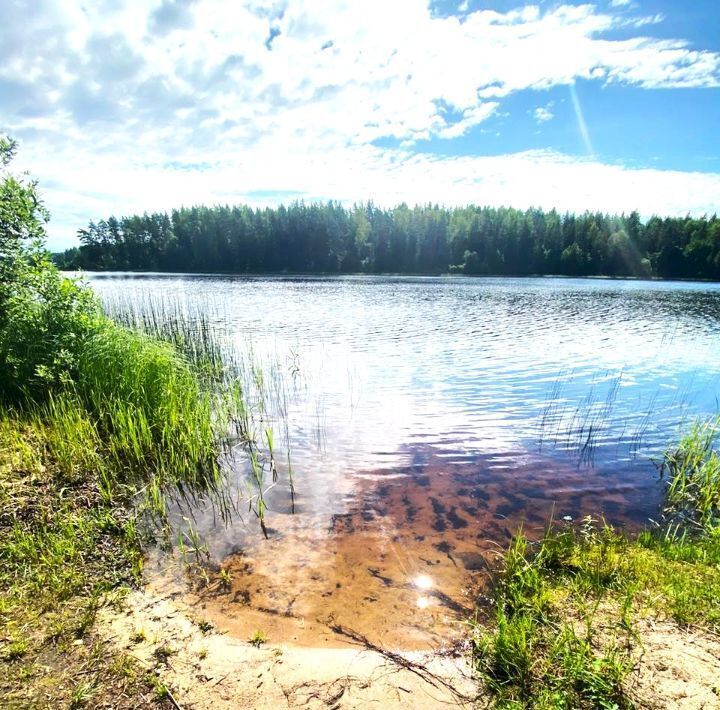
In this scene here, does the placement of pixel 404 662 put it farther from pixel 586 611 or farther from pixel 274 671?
pixel 586 611

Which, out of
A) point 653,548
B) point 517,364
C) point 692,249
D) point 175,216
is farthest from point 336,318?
point 175,216

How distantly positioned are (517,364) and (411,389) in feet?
22.0

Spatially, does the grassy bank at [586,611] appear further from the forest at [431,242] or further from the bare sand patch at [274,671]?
the forest at [431,242]

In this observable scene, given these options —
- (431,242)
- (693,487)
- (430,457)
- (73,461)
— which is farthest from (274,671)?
(431,242)

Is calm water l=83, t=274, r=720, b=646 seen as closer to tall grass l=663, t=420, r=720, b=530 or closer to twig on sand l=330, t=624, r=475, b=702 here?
twig on sand l=330, t=624, r=475, b=702

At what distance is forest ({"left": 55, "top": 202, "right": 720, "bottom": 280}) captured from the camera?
408ft

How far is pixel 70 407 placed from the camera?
8.73 meters

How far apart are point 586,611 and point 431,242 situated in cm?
13558

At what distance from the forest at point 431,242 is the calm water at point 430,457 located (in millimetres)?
112377

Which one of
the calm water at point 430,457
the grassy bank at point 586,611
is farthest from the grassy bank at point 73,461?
the grassy bank at point 586,611

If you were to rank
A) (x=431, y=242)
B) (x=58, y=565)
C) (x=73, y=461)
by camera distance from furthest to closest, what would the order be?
(x=431, y=242), (x=73, y=461), (x=58, y=565)

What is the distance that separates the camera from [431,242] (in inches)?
5241

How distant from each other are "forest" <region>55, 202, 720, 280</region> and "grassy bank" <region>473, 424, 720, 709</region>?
431ft

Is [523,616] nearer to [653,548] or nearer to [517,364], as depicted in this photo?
Result: [653,548]
